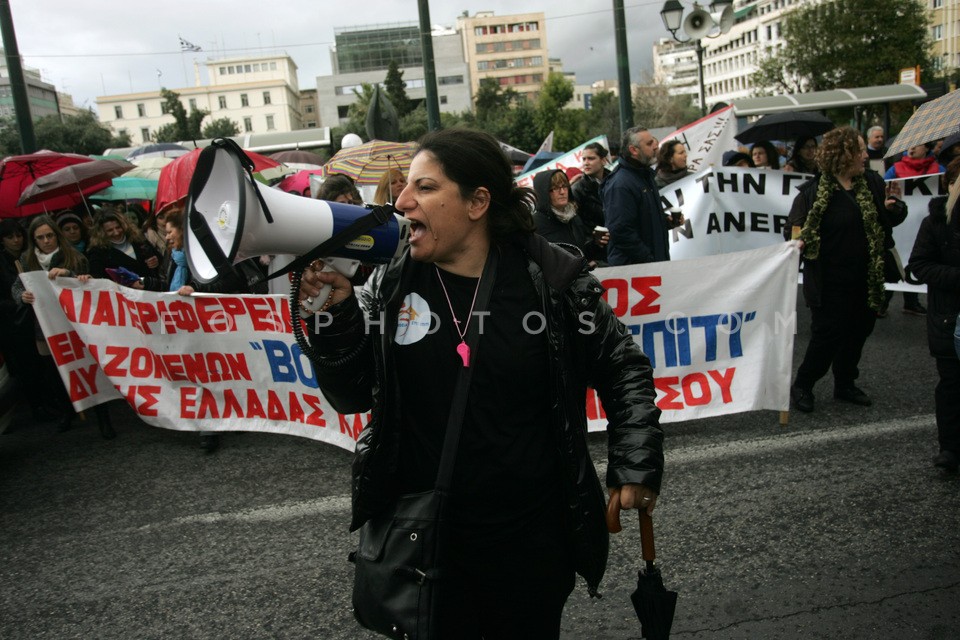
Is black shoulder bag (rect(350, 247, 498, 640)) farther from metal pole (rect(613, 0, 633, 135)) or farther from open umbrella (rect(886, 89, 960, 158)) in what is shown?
metal pole (rect(613, 0, 633, 135))

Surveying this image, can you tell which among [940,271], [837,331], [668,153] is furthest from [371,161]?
[940,271]

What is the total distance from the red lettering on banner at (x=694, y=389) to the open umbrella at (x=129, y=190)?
7564mm

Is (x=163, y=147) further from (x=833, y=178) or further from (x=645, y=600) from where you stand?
(x=645, y=600)

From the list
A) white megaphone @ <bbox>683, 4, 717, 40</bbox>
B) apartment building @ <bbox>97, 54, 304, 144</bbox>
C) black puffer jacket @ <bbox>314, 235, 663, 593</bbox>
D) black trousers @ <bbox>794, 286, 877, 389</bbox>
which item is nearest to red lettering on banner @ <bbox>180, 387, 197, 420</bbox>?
black puffer jacket @ <bbox>314, 235, 663, 593</bbox>

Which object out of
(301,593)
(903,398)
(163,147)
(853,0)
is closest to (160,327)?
(301,593)

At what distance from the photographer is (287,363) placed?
17.0ft

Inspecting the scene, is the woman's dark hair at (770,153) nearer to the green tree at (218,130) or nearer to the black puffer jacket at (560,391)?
the black puffer jacket at (560,391)

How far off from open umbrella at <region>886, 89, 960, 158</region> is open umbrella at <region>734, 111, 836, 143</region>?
5.09 meters

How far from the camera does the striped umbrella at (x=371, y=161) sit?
293 inches

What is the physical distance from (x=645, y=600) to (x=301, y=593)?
1.87m

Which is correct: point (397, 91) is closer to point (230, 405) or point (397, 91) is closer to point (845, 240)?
point (230, 405)

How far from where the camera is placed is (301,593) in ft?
10.7

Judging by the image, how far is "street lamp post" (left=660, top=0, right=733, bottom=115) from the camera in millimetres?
13484

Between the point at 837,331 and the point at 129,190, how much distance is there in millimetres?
8575
